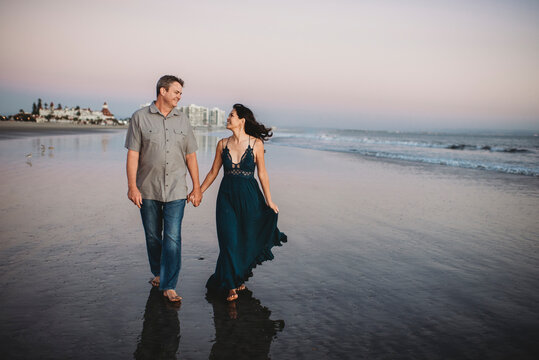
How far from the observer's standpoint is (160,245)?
13.9 ft

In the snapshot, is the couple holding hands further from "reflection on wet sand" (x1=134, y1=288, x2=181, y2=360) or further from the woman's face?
"reflection on wet sand" (x1=134, y1=288, x2=181, y2=360)

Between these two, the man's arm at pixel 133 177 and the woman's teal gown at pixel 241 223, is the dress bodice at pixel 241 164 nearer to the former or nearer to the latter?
the woman's teal gown at pixel 241 223

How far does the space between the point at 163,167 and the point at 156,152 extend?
16 cm

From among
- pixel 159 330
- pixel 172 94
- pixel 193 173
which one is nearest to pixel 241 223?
pixel 193 173

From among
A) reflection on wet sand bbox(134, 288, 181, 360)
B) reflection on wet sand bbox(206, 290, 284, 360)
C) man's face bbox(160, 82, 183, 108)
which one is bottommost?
reflection on wet sand bbox(206, 290, 284, 360)

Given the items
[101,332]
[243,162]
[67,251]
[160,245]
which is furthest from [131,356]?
[67,251]

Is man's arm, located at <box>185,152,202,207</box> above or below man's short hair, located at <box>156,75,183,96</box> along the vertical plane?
below

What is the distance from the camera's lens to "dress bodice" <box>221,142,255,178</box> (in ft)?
14.3

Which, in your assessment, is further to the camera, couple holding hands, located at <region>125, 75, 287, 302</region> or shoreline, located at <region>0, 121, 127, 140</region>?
shoreline, located at <region>0, 121, 127, 140</region>

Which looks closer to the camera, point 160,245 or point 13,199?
point 160,245

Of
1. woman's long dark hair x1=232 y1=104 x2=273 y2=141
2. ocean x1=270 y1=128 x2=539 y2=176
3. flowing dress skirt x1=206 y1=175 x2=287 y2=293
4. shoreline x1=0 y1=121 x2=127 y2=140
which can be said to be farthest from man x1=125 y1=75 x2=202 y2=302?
shoreline x1=0 y1=121 x2=127 y2=140

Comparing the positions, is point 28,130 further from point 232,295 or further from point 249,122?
point 232,295

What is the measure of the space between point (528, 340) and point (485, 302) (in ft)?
2.51

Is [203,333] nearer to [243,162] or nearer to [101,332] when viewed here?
[101,332]
